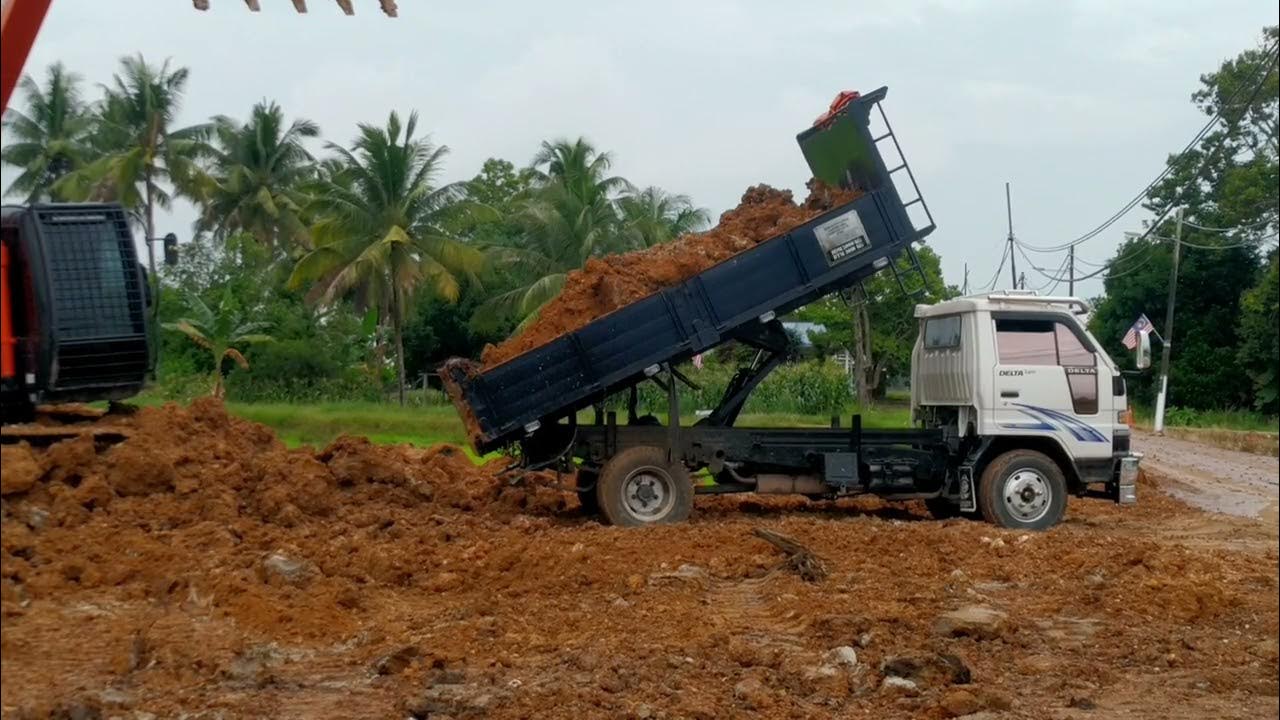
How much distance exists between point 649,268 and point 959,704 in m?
6.90

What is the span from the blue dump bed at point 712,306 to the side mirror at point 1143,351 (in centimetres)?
585

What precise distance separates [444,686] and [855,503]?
964 centimetres

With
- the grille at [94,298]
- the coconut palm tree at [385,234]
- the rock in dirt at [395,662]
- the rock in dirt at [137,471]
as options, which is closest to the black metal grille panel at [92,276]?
the grille at [94,298]

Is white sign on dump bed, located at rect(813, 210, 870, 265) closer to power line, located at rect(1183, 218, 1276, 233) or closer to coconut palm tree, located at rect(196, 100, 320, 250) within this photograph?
coconut palm tree, located at rect(196, 100, 320, 250)

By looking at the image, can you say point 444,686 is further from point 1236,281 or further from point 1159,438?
point 1236,281

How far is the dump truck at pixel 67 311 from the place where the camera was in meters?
3.17

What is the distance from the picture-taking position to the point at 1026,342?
529 inches

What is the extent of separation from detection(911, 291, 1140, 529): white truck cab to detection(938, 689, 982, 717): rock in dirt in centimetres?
686

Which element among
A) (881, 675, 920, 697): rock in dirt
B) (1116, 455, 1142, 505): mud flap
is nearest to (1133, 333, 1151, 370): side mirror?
(881, 675, 920, 697): rock in dirt

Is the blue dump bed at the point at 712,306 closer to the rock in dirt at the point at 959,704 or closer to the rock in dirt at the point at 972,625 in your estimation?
the rock in dirt at the point at 972,625

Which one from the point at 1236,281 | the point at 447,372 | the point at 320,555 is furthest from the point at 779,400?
the point at 1236,281

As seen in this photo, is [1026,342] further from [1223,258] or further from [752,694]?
[1223,258]

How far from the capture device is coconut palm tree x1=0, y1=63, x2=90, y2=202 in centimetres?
439

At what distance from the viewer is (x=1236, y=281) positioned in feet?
15.0
